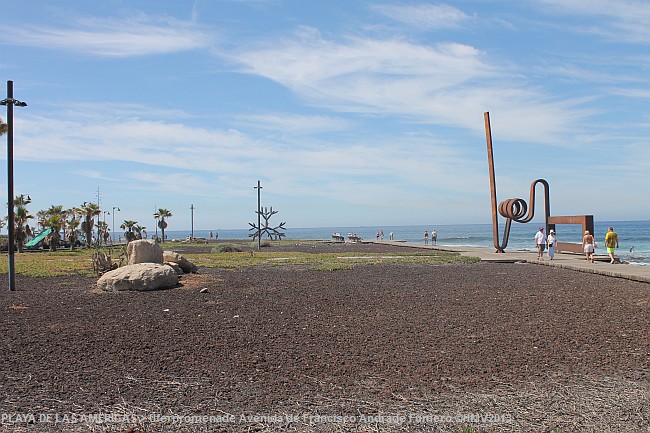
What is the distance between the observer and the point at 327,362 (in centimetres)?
684

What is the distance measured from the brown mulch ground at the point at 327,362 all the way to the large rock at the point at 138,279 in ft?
3.29

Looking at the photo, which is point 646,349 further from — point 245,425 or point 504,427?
Result: point 245,425

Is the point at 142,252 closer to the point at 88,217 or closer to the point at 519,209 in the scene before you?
the point at 519,209

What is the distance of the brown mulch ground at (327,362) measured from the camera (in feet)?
16.3

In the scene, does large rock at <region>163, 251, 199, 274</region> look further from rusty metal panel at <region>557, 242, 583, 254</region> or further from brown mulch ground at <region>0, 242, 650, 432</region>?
rusty metal panel at <region>557, 242, 583, 254</region>

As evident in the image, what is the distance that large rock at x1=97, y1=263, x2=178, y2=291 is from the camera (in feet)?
46.2

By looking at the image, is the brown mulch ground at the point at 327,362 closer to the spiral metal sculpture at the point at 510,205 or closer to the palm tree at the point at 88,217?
the spiral metal sculpture at the point at 510,205

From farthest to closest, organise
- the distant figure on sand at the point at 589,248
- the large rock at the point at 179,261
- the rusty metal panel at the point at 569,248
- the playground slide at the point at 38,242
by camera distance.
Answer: the playground slide at the point at 38,242
the rusty metal panel at the point at 569,248
the distant figure on sand at the point at 589,248
the large rock at the point at 179,261

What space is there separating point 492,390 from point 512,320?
13.7ft

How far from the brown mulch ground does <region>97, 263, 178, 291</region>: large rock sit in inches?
39.5

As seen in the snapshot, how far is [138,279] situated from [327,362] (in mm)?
8533

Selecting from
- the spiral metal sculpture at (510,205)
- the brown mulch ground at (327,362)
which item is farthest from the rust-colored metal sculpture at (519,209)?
the brown mulch ground at (327,362)

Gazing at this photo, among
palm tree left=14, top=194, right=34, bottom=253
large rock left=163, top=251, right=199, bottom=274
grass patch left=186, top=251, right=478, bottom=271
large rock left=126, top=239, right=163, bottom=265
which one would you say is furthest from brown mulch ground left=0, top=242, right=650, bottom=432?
palm tree left=14, top=194, right=34, bottom=253

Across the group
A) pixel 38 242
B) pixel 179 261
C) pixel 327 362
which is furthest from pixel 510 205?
pixel 38 242
